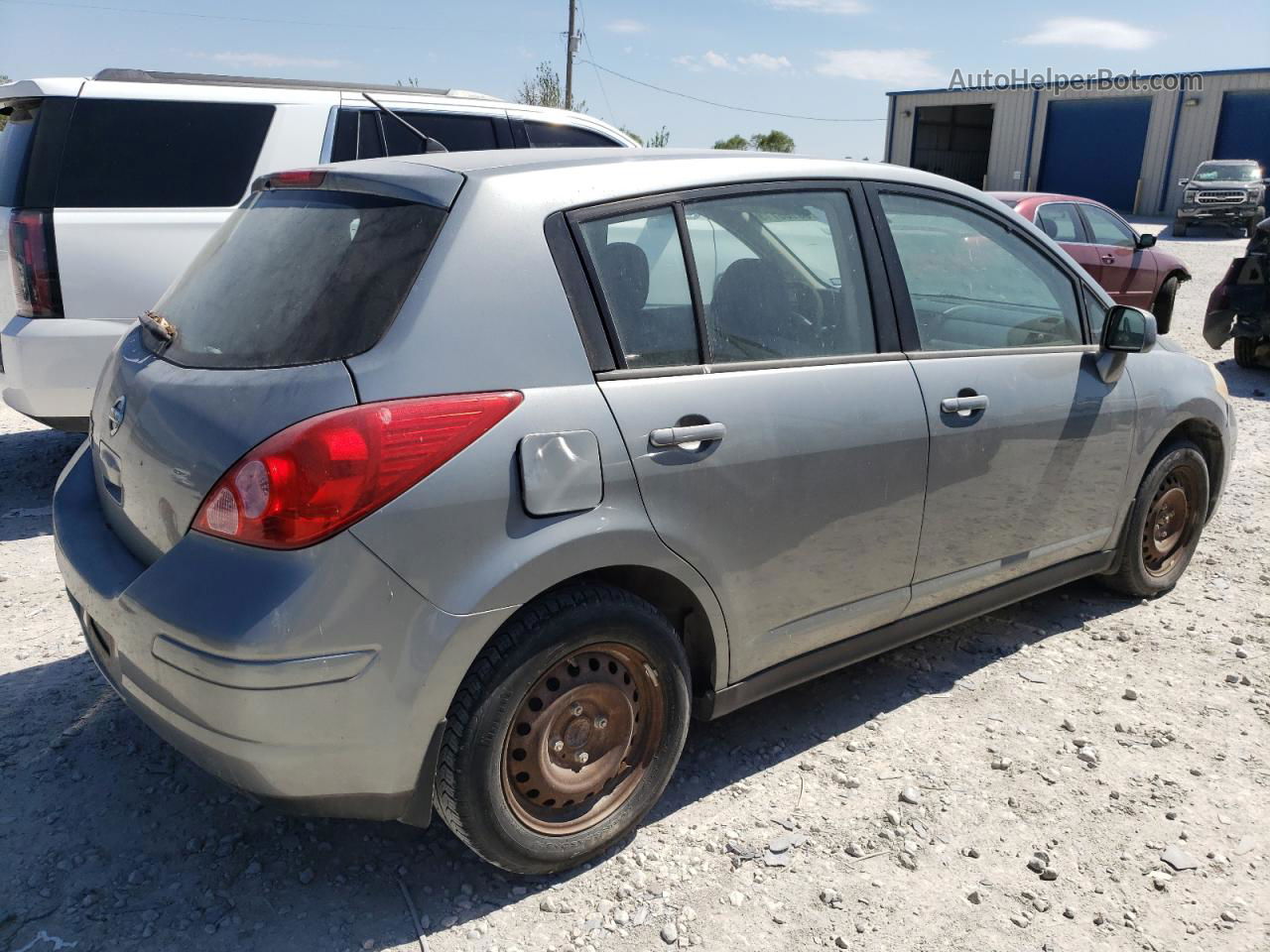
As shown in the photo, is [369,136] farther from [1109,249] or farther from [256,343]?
[1109,249]

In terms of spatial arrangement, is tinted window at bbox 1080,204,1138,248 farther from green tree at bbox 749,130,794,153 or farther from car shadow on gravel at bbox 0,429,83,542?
green tree at bbox 749,130,794,153

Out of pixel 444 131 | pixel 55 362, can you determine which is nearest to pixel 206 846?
pixel 55 362

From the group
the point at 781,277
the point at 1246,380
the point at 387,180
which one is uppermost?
the point at 387,180

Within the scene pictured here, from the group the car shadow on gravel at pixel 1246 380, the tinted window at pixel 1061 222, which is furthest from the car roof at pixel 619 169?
the tinted window at pixel 1061 222

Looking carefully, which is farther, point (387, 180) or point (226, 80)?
point (226, 80)

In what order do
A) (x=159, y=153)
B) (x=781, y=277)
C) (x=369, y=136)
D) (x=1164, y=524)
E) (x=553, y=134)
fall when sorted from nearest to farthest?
1. (x=781, y=277)
2. (x=1164, y=524)
3. (x=159, y=153)
4. (x=369, y=136)
5. (x=553, y=134)

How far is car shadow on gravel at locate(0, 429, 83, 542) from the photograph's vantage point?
512 cm

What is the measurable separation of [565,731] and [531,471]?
2.32 feet

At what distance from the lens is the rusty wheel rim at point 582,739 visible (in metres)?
2.49

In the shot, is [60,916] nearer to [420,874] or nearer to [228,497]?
[420,874]

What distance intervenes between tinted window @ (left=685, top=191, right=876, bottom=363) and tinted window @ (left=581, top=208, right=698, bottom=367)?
73 mm

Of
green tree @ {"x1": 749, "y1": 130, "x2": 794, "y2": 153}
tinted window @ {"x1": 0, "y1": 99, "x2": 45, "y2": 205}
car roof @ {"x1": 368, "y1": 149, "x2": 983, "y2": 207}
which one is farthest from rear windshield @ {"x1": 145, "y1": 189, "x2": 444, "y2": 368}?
green tree @ {"x1": 749, "y1": 130, "x2": 794, "y2": 153}

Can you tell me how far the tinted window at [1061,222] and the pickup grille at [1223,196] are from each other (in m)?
18.6

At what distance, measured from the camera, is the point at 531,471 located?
2.30m
